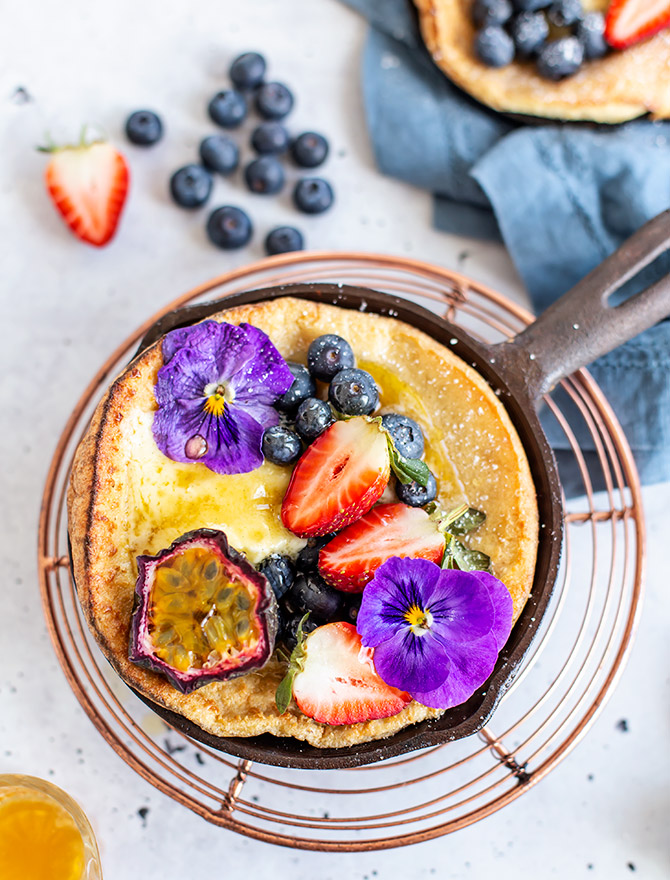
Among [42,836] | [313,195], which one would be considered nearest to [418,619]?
[42,836]

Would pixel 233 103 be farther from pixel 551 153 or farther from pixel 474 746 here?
pixel 474 746

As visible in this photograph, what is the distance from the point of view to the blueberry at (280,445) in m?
1.71

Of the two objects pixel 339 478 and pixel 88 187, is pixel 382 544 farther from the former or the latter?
pixel 88 187

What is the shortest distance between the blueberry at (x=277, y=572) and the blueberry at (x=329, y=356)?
16.7 inches

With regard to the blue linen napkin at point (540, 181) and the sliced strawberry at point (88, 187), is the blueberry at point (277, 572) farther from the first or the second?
the sliced strawberry at point (88, 187)

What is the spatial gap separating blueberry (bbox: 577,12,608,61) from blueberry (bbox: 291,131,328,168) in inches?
31.9

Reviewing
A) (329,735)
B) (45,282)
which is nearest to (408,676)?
(329,735)

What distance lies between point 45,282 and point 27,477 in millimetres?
597

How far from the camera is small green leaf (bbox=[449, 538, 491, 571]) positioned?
1.72 metres

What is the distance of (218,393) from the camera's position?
5.65 feet

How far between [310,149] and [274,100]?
191 mm

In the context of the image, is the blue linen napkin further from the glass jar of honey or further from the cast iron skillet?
the glass jar of honey

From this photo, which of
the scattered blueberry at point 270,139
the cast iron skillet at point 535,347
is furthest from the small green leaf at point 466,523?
the scattered blueberry at point 270,139

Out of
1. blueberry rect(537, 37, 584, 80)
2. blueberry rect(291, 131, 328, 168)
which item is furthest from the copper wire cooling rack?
blueberry rect(537, 37, 584, 80)
